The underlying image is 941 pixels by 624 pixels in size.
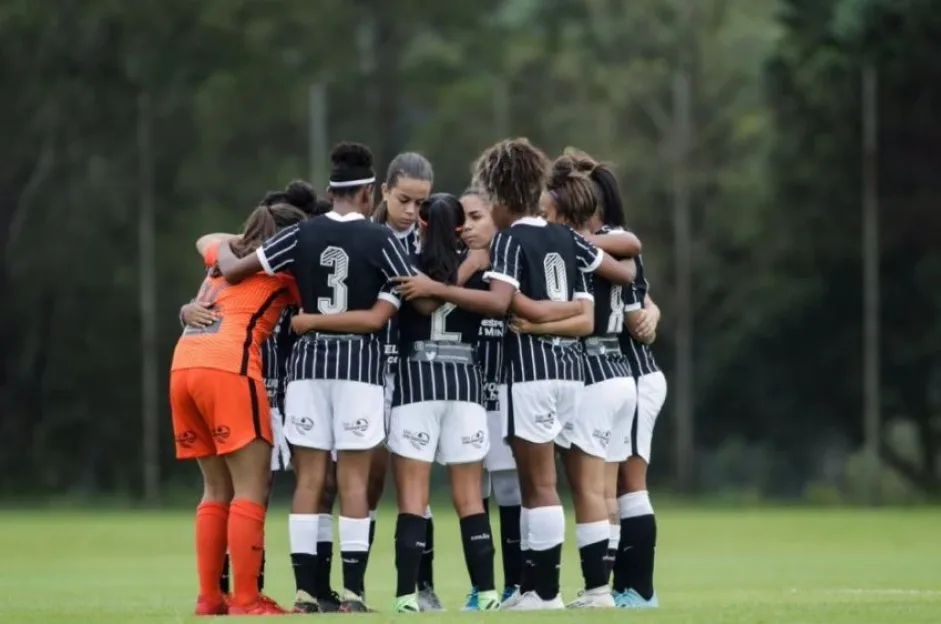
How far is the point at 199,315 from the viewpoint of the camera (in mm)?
9922

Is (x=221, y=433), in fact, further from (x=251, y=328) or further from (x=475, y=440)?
(x=475, y=440)

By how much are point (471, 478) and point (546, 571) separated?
0.57 meters

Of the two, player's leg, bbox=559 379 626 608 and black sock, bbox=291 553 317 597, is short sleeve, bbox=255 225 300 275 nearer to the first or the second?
black sock, bbox=291 553 317 597

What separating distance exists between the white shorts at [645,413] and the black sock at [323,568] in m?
1.60

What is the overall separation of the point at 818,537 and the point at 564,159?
37.0 feet

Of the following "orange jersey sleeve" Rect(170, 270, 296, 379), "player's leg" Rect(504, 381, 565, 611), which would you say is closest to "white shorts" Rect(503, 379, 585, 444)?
"player's leg" Rect(504, 381, 565, 611)

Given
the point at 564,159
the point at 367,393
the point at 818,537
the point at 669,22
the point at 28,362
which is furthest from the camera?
the point at 669,22

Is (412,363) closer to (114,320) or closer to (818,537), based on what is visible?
(818,537)

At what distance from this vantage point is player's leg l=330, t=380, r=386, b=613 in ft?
31.1

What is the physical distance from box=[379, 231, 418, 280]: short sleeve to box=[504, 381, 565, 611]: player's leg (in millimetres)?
775

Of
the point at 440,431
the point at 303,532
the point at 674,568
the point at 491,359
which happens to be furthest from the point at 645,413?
the point at 674,568

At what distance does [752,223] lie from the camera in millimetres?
36000

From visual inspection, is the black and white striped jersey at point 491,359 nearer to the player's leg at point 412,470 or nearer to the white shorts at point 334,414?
the player's leg at point 412,470

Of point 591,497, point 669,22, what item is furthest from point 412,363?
point 669,22
